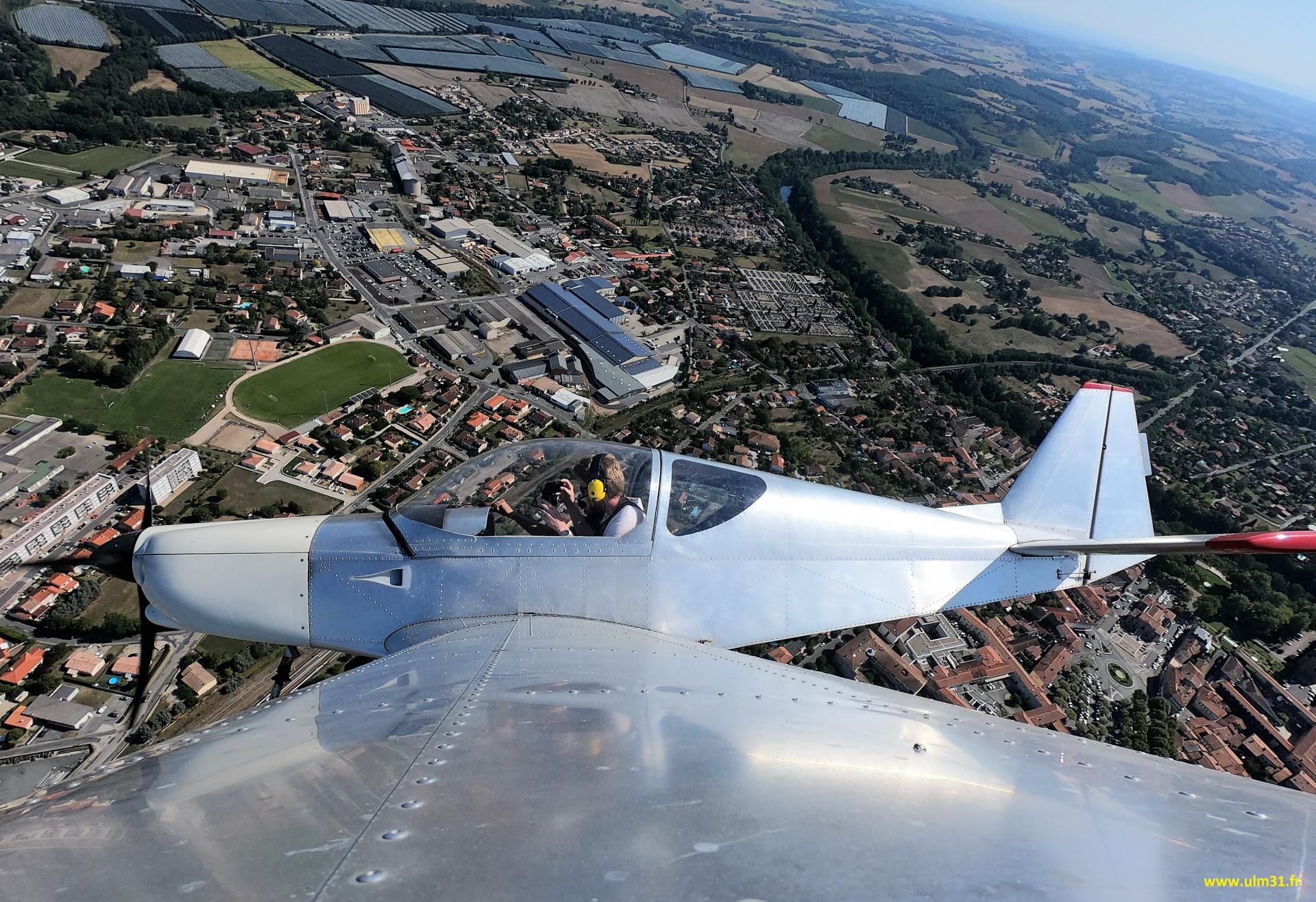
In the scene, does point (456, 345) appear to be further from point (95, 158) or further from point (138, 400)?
point (95, 158)

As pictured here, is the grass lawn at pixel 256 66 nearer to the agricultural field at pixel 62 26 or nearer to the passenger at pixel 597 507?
the agricultural field at pixel 62 26

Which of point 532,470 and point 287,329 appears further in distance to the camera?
point 287,329

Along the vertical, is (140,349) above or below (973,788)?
below

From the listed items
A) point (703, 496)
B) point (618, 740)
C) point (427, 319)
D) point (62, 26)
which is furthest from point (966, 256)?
point (62, 26)

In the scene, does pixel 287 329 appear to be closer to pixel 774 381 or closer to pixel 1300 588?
pixel 774 381

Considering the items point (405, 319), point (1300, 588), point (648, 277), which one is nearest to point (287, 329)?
point (405, 319)
